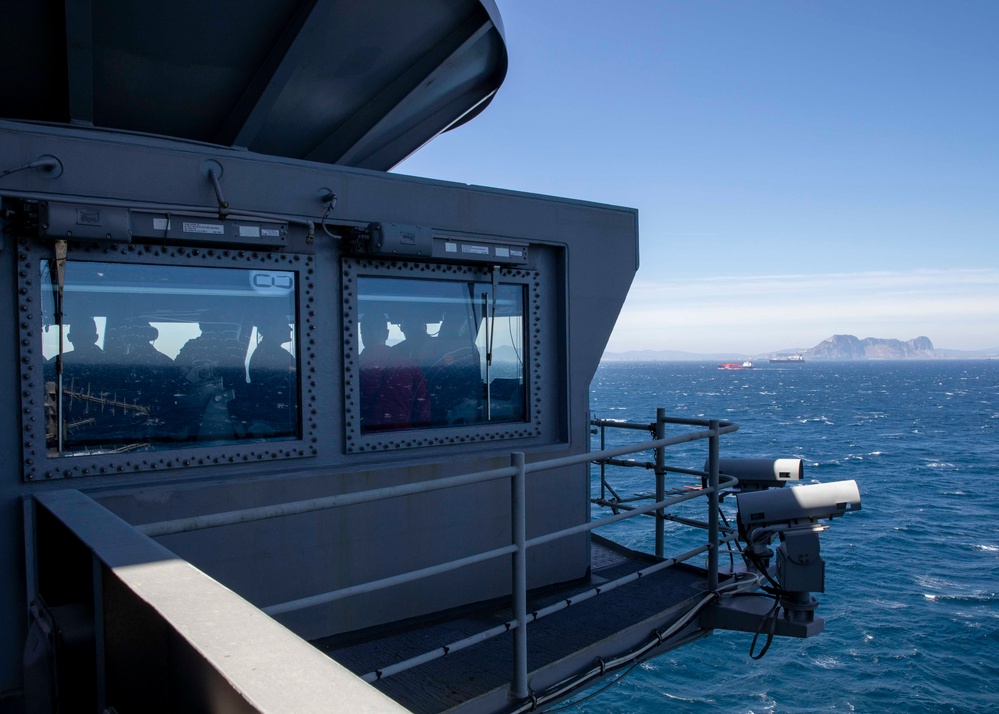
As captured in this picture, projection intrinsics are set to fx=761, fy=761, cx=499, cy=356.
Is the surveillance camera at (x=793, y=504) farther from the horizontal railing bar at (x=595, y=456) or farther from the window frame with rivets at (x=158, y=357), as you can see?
the window frame with rivets at (x=158, y=357)

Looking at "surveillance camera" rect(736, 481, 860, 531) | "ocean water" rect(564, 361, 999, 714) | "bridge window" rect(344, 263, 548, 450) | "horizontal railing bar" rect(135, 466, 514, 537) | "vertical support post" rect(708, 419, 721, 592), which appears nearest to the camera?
"horizontal railing bar" rect(135, 466, 514, 537)

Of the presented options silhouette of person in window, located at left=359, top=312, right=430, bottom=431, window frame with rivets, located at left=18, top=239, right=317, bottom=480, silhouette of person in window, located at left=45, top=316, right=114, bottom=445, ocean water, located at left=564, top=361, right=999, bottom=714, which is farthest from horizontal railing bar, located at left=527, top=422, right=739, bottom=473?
ocean water, located at left=564, top=361, right=999, bottom=714

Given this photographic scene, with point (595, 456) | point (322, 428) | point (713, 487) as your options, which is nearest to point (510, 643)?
point (595, 456)

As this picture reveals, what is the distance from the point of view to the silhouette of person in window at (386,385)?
5.38 m

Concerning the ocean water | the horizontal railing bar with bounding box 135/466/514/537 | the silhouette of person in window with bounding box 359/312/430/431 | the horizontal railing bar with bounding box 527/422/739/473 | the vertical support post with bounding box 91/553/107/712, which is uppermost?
the silhouette of person in window with bounding box 359/312/430/431

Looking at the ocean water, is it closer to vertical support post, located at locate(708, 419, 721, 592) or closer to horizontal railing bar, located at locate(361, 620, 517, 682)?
vertical support post, located at locate(708, 419, 721, 592)

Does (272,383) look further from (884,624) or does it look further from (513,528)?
(884,624)

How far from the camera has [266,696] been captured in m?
1.16

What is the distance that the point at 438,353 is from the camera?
19.1 feet

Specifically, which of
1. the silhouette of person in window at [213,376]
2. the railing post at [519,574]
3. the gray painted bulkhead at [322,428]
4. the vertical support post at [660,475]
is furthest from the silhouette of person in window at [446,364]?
the railing post at [519,574]

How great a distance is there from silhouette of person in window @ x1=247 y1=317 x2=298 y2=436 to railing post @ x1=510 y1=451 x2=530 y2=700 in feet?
6.71

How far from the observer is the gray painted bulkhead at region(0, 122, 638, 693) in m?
4.09

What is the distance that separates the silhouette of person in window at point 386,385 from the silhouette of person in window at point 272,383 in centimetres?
52

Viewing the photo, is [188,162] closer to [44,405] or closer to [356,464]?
[44,405]
